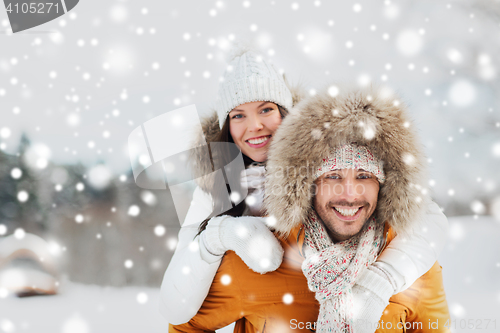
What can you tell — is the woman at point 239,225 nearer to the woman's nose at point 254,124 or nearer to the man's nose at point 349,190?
the woman's nose at point 254,124

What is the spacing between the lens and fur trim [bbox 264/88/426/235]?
1004mm

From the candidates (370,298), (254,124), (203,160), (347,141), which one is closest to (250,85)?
(254,124)

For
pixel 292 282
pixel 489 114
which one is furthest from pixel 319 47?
pixel 292 282

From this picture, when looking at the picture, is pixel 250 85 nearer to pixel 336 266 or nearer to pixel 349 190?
pixel 349 190

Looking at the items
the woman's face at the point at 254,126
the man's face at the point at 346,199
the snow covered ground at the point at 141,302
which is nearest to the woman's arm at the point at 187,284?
the man's face at the point at 346,199

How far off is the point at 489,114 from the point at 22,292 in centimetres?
558

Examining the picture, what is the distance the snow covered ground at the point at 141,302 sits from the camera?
8.11ft

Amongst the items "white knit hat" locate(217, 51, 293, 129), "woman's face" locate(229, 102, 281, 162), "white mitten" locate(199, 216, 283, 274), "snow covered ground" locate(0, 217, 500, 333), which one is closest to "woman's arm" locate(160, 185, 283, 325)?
"white mitten" locate(199, 216, 283, 274)

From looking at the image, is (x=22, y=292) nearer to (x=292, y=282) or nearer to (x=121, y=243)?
(x=121, y=243)

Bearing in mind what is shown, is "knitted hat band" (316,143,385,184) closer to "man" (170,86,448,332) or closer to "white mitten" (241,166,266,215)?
"man" (170,86,448,332)

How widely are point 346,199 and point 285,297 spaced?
47cm

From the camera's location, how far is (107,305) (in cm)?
296

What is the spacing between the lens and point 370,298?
0.99 meters

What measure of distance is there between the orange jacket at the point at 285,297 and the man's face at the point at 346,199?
0.14 meters
